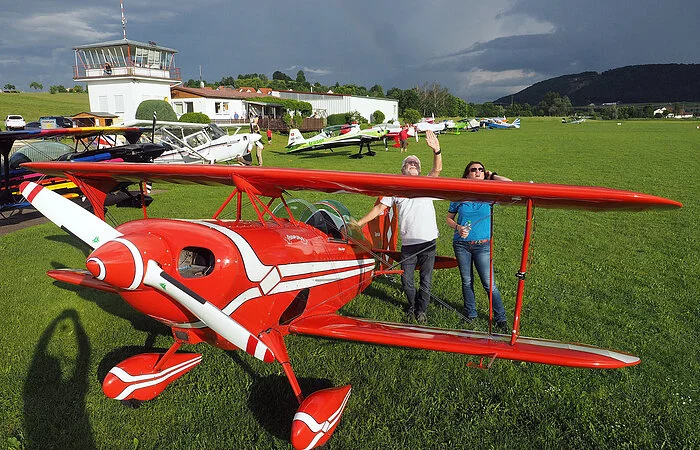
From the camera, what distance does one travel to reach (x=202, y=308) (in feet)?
8.08

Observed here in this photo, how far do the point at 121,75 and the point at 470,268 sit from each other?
38.8 m

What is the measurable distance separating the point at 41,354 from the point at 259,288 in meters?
2.66

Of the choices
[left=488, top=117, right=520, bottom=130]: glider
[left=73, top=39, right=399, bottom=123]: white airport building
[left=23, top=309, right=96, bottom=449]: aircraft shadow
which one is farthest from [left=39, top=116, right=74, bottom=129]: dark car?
[left=488, top=117, right=520, bottom=130]: glider

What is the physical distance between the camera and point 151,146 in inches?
453

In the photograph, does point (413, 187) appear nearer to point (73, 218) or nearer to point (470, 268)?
point (470, 268)

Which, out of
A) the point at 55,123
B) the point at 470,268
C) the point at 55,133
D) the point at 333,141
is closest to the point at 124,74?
the point at 55,123

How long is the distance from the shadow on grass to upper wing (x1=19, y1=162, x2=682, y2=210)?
1.64 metres

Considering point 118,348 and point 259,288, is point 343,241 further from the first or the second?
point 118,348

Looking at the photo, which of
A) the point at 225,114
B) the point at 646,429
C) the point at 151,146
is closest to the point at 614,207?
the point at 646,429

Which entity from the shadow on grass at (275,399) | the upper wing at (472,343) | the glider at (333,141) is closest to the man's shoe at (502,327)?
the upper wing at (472,343)

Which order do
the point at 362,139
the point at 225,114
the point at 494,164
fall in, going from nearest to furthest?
the point at 494,164
the point at 362,139
the point at 225,114

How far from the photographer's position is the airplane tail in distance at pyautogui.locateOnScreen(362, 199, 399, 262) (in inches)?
214

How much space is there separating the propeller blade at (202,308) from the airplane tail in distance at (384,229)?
2961 mm

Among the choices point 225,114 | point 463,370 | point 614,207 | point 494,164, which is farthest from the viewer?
point 225,114
